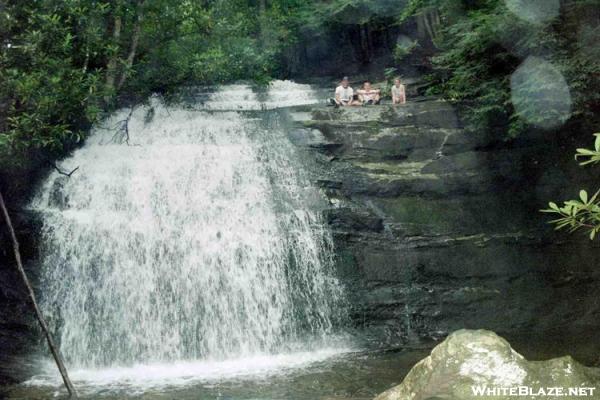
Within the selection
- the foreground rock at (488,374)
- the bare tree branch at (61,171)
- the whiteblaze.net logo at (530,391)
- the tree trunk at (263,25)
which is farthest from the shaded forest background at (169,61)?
the whiteblaze.net logo at (530,391)

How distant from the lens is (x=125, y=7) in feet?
38.7

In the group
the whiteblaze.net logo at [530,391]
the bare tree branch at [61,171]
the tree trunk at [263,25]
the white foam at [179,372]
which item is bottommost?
the white foam at [179,372]

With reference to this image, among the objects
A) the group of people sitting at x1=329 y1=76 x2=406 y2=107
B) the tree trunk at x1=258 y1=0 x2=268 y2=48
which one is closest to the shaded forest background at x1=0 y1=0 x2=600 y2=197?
the group of people sitting at x1=329 y1=76 x2=406 y2=107

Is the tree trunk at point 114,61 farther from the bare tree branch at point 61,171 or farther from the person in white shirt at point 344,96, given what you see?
the person in white shirt at point 344,96

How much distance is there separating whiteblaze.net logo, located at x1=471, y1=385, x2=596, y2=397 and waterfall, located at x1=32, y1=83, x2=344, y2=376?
5.15 metres

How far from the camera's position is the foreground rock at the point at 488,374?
3990 mm

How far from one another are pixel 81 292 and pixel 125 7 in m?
6.47

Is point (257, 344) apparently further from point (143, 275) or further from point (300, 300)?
point (143, 275)

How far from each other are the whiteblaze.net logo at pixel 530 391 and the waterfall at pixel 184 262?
5152 millimetres

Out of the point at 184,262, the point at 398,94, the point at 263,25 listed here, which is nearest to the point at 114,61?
the point at 184,262

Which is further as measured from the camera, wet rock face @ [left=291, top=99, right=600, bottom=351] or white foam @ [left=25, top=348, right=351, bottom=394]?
wet rock face @ [left=291, top=99, right=600, bottom=351]

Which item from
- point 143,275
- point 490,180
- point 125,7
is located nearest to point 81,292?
point 143,275

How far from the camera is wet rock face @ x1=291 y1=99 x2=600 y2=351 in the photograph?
372 inches

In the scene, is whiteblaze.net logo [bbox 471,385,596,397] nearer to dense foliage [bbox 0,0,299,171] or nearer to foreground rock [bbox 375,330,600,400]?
foreground rock [bbox 375,330,600,400]
